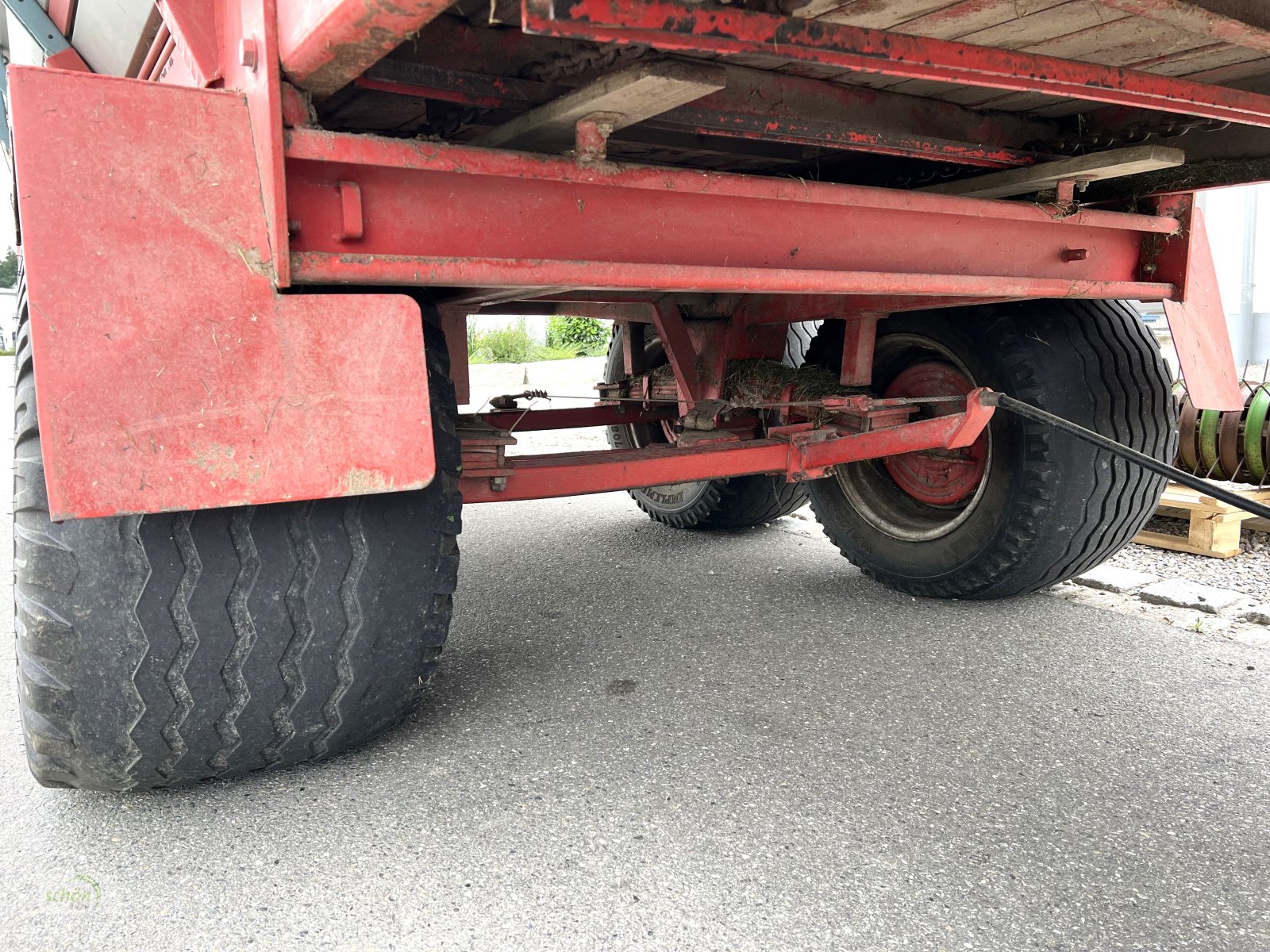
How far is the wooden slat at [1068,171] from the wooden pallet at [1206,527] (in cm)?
234

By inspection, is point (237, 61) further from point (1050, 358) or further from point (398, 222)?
point (1050, 358)

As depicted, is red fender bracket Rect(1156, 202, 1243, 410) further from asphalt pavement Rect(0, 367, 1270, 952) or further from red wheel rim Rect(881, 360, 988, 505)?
asphalt pavement Rect(0, 367, 1270, 952)

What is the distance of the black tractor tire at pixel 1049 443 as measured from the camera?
304 cm

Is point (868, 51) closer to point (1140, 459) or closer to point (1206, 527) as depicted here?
point (1140, 459)

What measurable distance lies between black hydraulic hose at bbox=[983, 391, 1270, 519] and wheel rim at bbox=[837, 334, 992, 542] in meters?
0.85

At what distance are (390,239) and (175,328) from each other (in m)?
0.44

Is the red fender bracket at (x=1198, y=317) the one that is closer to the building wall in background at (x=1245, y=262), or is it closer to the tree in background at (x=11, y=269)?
the tree in background at (x=11, y=269)

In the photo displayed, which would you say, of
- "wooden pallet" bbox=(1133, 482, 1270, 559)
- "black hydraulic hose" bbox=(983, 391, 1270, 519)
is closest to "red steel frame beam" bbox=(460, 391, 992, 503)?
"black hydraulic hose" bbox=(983, 391, 1270, 519)

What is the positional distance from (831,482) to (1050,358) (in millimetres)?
1097

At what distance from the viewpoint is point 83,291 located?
61.4 inches

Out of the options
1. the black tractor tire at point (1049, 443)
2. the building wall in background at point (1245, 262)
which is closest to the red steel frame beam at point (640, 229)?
the black tractor tire at point (1049, 443)

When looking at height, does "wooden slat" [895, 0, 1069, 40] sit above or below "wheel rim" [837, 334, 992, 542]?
above

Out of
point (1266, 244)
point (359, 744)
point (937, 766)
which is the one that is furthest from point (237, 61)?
point (1266, 244)

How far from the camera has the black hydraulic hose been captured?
76.4 inches
